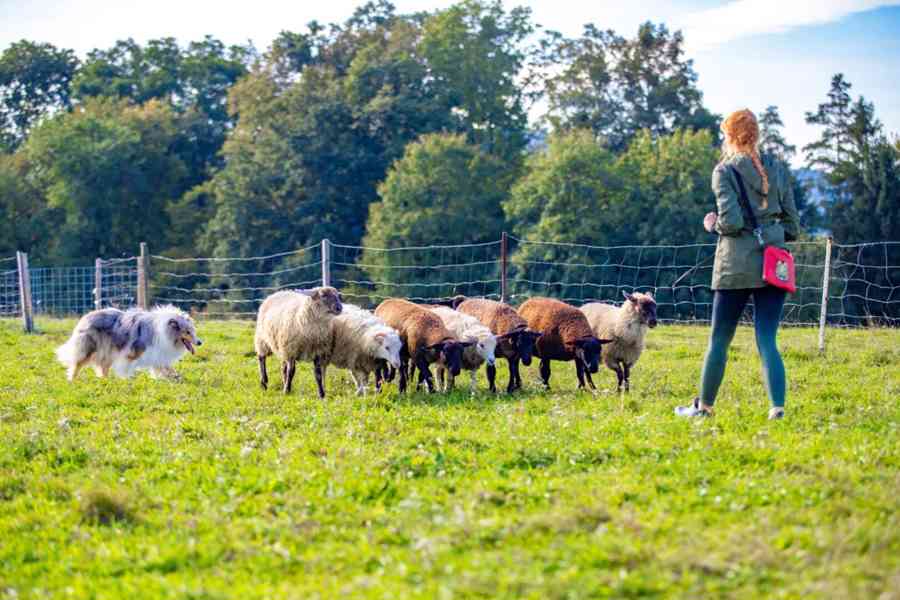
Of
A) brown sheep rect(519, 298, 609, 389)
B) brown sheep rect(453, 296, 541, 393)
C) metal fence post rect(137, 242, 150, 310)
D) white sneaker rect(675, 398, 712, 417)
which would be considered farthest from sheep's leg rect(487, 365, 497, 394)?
metal fence post rect(137, 242, 150, 310)

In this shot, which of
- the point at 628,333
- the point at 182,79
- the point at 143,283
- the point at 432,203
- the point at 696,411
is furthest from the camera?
the point at 182,79

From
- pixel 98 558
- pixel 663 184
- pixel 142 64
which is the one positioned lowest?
pixel 98 558

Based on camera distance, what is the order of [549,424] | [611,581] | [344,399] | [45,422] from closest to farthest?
[611,581], [549,424], [45,422], [344,399]

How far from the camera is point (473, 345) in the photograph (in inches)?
458

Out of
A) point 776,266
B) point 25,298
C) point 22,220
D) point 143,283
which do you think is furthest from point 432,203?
point 776,266

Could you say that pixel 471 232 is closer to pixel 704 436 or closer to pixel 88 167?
pixel 88 167

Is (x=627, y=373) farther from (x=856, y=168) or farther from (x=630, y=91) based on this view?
(x=630, y=91)

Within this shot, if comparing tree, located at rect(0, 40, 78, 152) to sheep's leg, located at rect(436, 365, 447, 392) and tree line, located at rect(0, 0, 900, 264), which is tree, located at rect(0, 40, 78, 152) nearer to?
tree line, located at rect(0, 0, 900, 264)

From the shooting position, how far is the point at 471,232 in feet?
155

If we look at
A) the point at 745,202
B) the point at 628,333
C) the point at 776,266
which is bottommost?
the point at 628,333

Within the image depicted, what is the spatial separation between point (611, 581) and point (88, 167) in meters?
52.9

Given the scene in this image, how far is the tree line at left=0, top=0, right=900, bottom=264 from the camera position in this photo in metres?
44.9

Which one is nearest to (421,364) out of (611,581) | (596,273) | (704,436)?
(704,436)

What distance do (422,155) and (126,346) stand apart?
34.3 m
